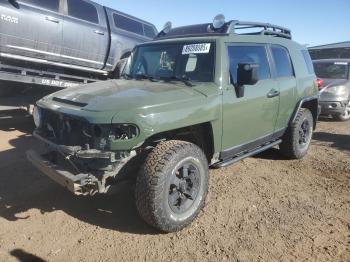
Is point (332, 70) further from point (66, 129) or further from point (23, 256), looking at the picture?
point (23, 256)

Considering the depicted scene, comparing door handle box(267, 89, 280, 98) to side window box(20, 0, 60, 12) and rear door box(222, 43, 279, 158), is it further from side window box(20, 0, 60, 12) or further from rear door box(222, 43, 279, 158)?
side window box(20, 0, 60, 12)

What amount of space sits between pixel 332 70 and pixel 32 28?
26.8 ft

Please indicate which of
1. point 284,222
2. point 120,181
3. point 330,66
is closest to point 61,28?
point 120,181

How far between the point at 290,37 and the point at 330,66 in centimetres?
526

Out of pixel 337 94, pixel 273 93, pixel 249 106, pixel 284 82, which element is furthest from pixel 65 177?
pixel 337 94

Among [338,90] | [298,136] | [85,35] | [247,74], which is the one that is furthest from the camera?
[338,90]

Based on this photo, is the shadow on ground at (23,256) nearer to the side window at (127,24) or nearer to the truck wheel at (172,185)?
the truck wheel at (172,185)

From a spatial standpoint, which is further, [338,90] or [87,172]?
[338,90]

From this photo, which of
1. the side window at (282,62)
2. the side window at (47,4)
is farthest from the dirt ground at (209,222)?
the side window at (47,4)

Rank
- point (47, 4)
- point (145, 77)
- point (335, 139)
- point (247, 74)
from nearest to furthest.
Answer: point (247, 74) → point (145, 77) → point (47, 4) → point (335, 139)

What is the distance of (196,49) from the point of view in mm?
4449

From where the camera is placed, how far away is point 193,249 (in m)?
3.49

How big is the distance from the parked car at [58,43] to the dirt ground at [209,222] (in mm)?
1860

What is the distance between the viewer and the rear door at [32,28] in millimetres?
6223
